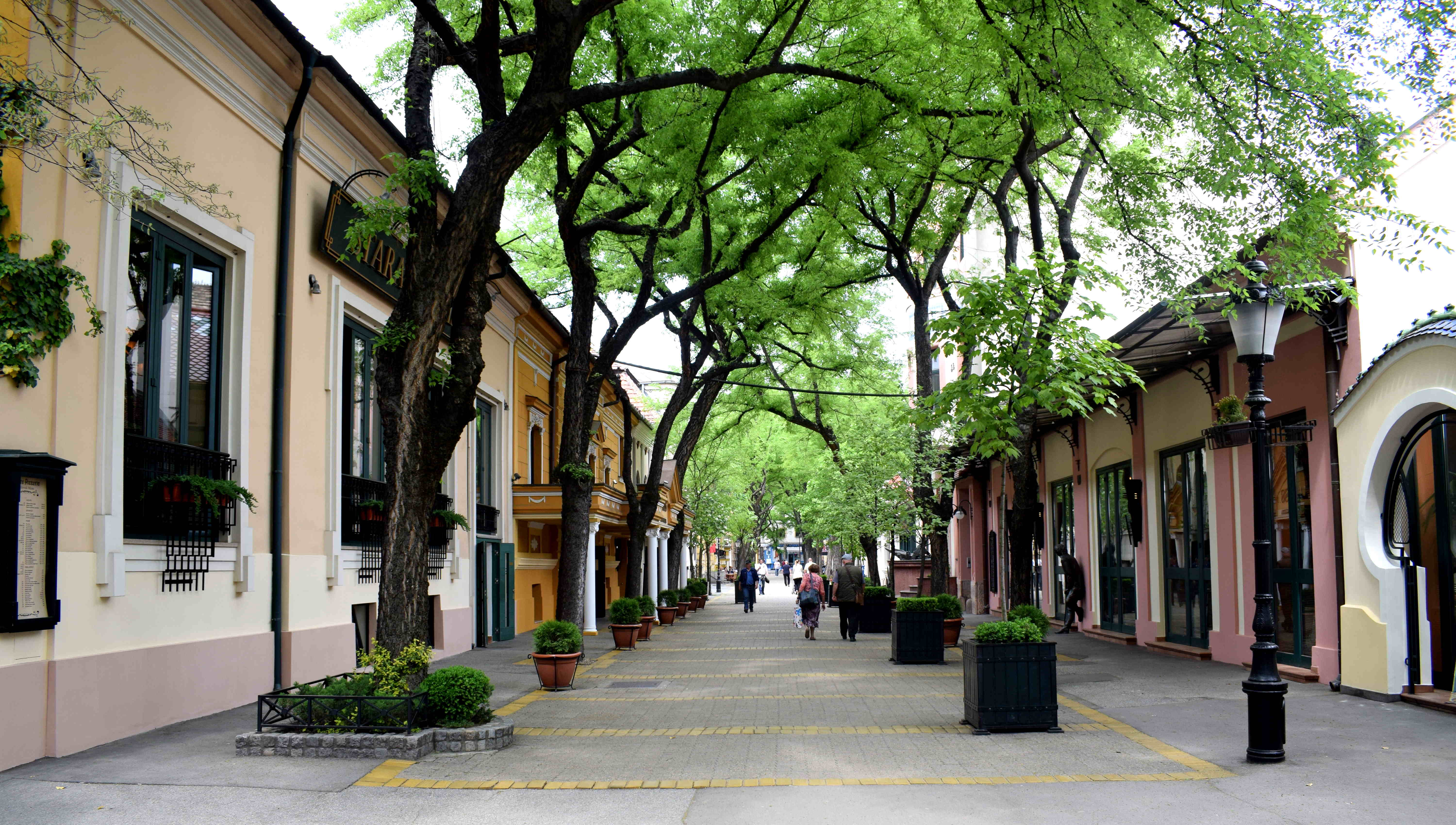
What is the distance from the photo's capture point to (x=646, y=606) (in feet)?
74.0

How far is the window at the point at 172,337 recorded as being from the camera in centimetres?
957

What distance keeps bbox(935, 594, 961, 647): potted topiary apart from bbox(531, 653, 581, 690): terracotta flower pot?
658 centimetres

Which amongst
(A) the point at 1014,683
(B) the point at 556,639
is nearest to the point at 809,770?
(A) the point at 1014,683

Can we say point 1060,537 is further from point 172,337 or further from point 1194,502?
point 172,337

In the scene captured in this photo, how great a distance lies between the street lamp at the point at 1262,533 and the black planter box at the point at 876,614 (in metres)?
15.2

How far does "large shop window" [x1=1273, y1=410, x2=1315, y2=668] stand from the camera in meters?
13.1

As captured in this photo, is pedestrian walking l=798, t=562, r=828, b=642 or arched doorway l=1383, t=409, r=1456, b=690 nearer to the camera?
arched doorway l=1383, t=409, r=1456, b=690

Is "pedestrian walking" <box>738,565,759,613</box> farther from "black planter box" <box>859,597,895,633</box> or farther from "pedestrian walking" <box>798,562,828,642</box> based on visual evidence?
"black planter box" <box>859,597,895,633</box>

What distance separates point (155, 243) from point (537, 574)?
16.5 metres

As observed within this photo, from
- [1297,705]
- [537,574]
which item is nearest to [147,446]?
[1297,705]

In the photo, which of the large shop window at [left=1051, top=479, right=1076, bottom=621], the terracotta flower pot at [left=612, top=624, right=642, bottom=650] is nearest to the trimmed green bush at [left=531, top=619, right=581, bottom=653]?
the terracotta flower pot at [left=612, top=624, right=642, bottom=650]

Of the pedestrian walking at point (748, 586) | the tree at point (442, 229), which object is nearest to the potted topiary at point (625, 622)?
the tree at point (442, 229)

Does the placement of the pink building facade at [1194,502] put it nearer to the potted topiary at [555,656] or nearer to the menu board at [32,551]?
the potted topiary at [555,656]

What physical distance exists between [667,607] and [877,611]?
654cm
